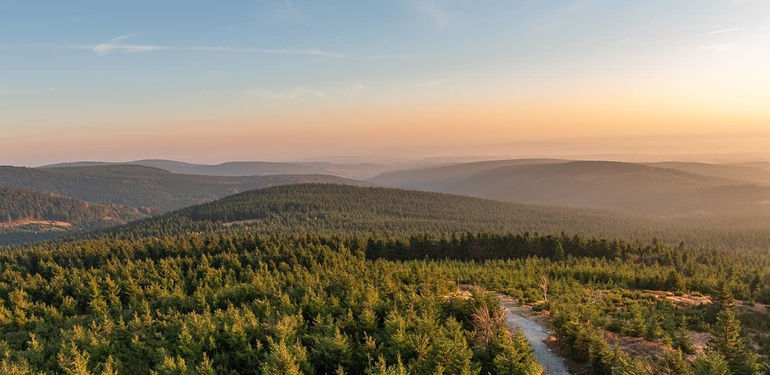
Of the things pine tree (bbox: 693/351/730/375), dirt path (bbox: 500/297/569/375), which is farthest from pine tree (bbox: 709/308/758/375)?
dirt path (bbox: 500/297/569/375)

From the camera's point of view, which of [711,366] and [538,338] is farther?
[538,338]

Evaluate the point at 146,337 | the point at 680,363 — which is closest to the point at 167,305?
the point at 146,337

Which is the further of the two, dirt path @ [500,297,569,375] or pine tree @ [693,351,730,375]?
dirt path @ [500,297,569,375]

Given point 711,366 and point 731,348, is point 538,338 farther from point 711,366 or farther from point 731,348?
point 711,366

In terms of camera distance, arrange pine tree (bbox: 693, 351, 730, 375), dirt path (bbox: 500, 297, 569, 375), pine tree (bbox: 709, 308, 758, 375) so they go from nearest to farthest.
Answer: pine tree (bbox: 693, 351, 730, 375), pine tree (bbox: 709, 308, 758, 375), dirt path (bbox: 500, 297, 569, 375)

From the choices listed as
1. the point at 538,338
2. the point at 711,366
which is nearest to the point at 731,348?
the point at 711,366

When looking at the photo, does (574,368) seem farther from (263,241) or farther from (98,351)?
(263,241)

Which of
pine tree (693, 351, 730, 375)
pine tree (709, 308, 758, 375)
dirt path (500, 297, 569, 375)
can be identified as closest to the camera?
pine tree (693, 351, 730, 375)

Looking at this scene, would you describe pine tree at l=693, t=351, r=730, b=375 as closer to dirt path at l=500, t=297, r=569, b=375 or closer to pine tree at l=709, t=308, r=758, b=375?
pine tree at l=709, t=308, r=758, b=375

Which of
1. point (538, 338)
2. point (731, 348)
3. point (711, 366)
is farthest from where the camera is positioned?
point (538, 338)

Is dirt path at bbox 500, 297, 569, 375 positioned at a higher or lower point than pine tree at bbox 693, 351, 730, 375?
lower

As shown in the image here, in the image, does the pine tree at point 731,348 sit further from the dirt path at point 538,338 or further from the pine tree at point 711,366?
the dirt path at point 538,338
